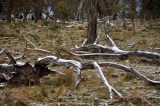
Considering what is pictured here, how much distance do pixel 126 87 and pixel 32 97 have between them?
6.32ft

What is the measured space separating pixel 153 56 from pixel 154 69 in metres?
1.12

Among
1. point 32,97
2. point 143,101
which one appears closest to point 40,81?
point 32,97

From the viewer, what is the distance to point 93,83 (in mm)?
9719

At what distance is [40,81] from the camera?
988 centimetres

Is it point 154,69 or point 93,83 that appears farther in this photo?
point 154,69

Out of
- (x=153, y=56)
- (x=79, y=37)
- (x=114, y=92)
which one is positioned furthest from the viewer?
(x=79, y=37)

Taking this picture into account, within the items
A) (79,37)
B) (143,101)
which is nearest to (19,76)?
(143,101)

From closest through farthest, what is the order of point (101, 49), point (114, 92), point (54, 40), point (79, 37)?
point (114, 92), point (101, 49), point (54, 40), point (79, 37)

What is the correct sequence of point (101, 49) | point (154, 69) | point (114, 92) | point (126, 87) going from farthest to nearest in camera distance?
point (101, 49)
point (154, 69)
point (126, 87)
point (114, 92)

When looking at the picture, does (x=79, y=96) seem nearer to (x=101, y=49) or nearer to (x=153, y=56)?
(x=153, y=56)

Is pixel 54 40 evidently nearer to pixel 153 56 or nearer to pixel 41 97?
pixel 153 56

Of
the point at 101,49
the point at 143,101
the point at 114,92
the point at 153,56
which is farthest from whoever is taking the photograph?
the point at 101,49

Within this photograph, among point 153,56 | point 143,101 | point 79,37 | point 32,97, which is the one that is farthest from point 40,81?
point 79,37

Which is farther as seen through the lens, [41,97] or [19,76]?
[19,76]
